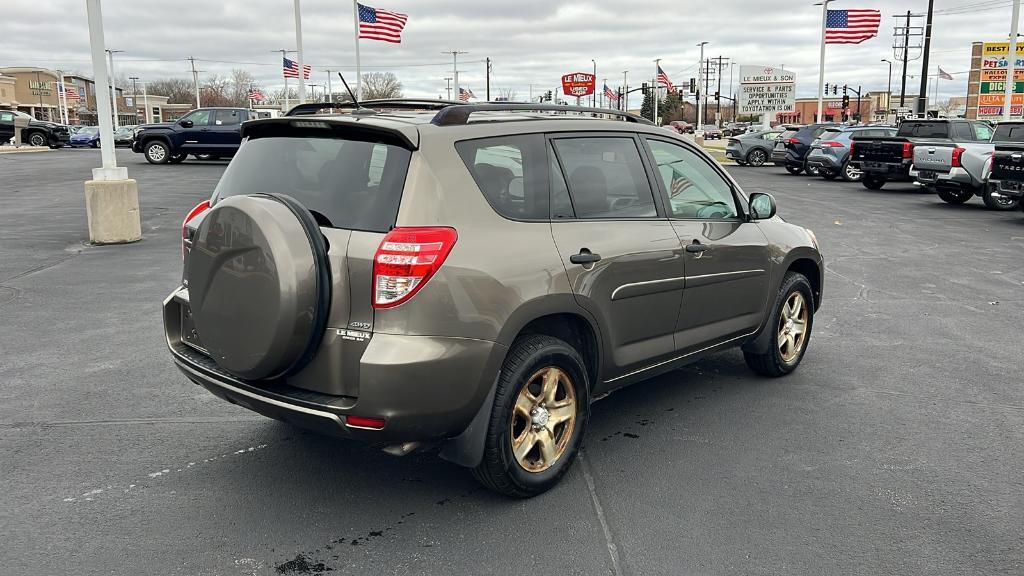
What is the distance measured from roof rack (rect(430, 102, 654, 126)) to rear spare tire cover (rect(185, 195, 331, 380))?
77cm

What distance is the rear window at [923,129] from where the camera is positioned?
20.7m

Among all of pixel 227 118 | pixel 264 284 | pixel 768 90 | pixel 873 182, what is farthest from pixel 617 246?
pixel 768 90

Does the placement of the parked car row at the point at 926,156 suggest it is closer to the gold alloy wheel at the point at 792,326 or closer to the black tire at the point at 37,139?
the gold alloy wheel at the point at 792,326

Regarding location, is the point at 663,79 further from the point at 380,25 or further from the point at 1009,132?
the point at 1009,132

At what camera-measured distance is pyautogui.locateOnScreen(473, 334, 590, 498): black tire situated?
3654mm

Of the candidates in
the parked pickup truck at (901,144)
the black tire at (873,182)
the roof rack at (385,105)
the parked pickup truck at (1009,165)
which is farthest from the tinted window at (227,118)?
the roof rack at (385,105)

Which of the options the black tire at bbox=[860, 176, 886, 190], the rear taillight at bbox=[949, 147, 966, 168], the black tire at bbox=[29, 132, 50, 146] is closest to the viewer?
the rear taillight at bbox=[949, 147, 966, 168]

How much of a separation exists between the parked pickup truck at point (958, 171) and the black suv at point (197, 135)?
67.1ft

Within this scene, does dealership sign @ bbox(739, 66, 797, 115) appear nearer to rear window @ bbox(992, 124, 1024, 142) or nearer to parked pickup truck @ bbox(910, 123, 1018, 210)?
parked pickup truck @ bbox(910, 123, 1018, 210)

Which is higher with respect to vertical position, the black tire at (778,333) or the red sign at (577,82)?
the red sign at (577,82)

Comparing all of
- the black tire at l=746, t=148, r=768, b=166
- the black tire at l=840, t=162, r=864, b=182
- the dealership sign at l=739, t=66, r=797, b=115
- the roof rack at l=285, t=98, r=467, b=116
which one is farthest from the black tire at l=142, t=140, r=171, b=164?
the dealership sign at l=739, t=66, r=797, b=115

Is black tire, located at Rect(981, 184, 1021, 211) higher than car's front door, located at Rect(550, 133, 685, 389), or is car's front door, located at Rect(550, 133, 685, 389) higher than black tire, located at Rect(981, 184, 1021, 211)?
car's front door, located at Rect(550, 133, 685, 389)

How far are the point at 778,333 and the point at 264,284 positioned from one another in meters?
3.69

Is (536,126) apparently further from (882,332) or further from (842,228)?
(842,228)
